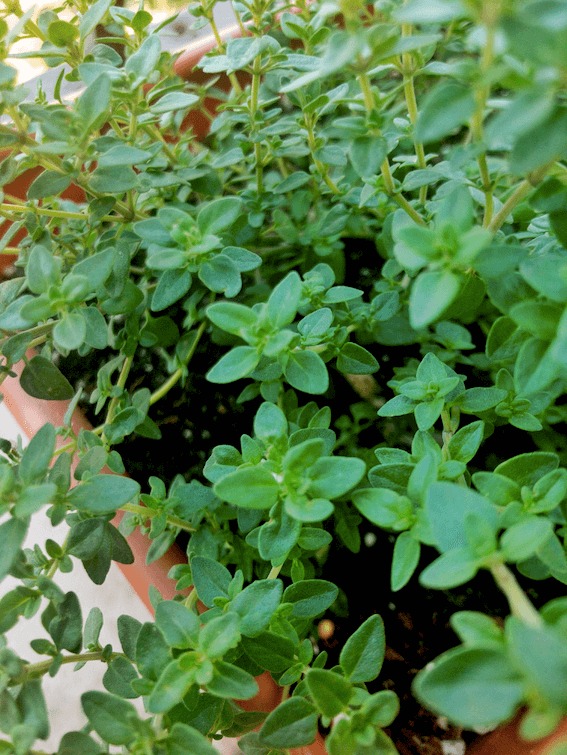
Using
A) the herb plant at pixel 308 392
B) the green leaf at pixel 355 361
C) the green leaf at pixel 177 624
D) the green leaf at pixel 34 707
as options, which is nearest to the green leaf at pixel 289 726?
the herb plant at pixel 308 392

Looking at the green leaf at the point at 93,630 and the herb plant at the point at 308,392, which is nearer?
the herb plant at the point at 308,392

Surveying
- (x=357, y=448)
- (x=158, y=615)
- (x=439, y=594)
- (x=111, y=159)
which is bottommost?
(x=439, y=594)

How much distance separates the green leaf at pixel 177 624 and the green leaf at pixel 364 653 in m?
0.16

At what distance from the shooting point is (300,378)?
67 centimetres

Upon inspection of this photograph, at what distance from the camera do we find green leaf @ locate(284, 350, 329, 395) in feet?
2.15

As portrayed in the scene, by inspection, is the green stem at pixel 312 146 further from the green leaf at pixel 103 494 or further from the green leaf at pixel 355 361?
the green leaf at pixel 103 494

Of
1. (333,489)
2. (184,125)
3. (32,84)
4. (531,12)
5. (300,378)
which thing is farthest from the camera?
(184,125)

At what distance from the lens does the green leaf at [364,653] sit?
0.62 meters

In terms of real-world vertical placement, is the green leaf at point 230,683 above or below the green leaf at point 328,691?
above

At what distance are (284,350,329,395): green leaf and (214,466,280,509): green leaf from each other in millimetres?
120

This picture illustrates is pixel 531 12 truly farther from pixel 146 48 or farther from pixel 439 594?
pixel 439 594

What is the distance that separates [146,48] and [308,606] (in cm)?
77

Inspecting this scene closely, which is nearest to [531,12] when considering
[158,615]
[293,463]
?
[293,463]

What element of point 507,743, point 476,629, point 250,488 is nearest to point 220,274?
point 250,488
